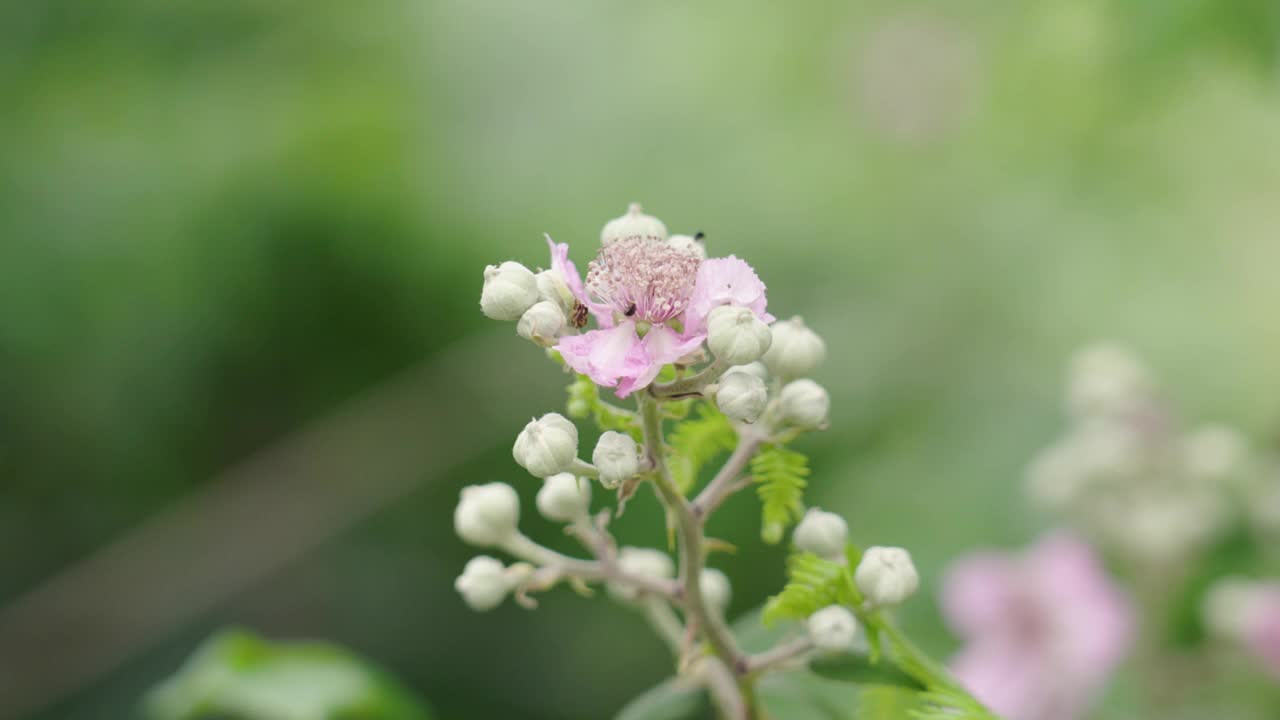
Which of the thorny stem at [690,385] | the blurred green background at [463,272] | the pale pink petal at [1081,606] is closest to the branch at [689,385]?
the thorny stem at [690,385]

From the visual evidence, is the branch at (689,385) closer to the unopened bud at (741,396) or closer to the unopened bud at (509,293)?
the unopened bud at (741,396)

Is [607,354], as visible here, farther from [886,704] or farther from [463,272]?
[463,272]

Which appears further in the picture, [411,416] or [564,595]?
[411,416]

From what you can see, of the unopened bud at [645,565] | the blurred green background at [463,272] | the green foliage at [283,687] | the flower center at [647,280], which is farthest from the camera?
the blurred green background at [463,272]

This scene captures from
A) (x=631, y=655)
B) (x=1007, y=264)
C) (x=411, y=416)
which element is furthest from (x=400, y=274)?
(x=1007, y=264)

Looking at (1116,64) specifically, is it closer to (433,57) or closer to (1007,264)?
(1007,264)

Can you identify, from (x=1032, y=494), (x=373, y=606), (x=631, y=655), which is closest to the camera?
(x=1032, y=494)

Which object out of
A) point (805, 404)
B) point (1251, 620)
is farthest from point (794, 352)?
point (1251, 620)
